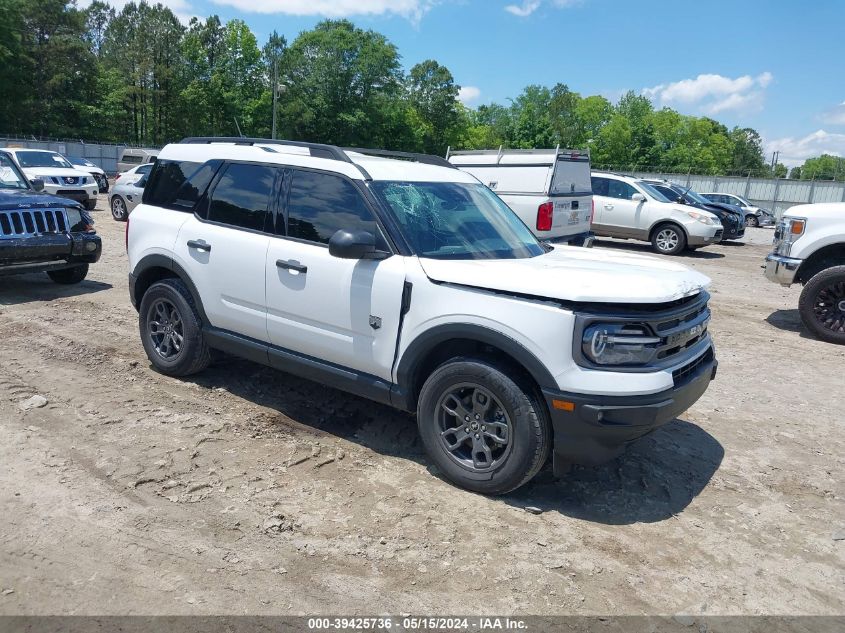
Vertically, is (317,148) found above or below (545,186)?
above

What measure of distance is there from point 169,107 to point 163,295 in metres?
75.1

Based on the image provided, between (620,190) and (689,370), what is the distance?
14.4 m

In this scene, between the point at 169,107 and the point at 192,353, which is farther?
the point at 169,107

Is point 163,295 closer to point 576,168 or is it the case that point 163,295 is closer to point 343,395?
point 343,395

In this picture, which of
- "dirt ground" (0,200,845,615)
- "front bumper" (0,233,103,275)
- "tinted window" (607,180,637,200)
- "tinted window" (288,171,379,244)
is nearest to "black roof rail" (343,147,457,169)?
"tinted window" (288,171,379,244)

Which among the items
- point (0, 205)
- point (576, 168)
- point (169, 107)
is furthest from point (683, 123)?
point (0, 205)

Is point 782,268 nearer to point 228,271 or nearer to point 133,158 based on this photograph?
point 228,271

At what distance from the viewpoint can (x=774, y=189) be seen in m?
44.4

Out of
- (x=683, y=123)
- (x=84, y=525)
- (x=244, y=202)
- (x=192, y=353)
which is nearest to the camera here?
(x=84, y=525)

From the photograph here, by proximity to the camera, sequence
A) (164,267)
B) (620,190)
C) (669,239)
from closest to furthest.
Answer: (164,267), (669,239), (620,190)

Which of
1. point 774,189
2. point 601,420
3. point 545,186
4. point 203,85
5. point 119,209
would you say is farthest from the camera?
point 203,85

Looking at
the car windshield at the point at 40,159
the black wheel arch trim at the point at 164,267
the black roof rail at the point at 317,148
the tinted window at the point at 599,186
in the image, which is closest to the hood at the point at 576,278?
the black roof rail at the point at 317,148

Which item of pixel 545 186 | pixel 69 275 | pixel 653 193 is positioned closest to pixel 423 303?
pixel 69 275

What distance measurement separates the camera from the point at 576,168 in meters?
12.0
